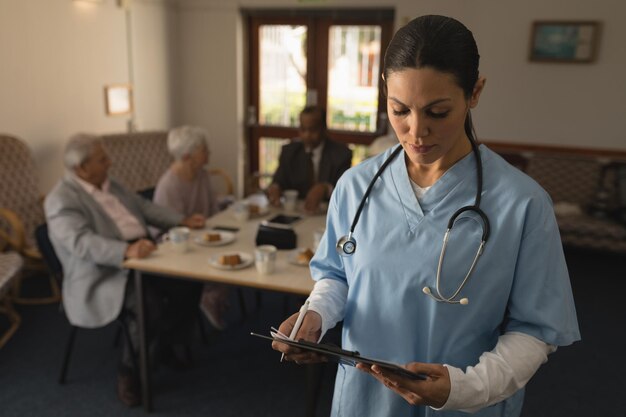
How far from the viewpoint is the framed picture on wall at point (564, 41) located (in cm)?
463

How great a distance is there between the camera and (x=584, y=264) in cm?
446

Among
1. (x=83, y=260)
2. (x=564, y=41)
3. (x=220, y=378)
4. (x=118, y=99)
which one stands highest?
(x=564, y=41)

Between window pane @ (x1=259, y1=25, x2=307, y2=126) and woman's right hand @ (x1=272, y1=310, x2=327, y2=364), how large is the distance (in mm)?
4663

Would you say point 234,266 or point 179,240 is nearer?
point 234,266

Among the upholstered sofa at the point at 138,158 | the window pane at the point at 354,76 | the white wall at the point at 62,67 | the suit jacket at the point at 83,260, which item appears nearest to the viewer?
the suit jacket at the point at 83,260

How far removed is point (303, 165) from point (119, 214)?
119 centimetres

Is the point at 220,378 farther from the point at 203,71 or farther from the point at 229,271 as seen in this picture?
the point at 203,71

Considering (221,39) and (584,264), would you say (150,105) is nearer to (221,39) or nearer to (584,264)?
(221,39)

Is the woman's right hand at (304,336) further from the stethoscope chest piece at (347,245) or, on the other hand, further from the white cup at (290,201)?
the white cup at (290,201)

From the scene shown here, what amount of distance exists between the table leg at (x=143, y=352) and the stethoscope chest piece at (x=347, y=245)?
132 centimetres

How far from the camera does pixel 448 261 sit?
96cm

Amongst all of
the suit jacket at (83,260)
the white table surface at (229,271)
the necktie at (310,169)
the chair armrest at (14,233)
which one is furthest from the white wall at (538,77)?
the suit jacket at (83,260)

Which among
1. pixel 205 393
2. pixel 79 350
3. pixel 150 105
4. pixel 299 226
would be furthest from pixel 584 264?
pixel 150 105

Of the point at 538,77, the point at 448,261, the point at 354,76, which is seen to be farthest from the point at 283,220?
the point at 538,77
